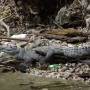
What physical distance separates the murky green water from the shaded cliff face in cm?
521

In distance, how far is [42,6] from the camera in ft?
41.5

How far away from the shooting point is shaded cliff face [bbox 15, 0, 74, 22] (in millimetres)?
12469

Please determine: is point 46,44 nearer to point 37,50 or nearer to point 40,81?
point 37,50

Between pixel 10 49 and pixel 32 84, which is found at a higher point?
pixel 10 49

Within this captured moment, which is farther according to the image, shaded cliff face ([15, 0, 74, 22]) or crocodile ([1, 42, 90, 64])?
shaded cliff face ([15, 0, 74, 22])

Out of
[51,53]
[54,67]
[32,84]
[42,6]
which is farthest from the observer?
[42,6]

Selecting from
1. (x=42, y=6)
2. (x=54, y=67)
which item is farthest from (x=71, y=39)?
(x=42, y=6)

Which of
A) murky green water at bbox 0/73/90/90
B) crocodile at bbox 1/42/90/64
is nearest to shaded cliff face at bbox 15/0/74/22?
crocodile at bbox 1/42/90/64

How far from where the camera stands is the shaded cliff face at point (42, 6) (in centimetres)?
1247

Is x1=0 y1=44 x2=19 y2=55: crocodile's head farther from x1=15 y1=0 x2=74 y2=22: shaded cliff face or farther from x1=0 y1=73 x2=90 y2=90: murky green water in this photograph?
x1=15 y1=0 x2=74 y2=22: shaded cliff face

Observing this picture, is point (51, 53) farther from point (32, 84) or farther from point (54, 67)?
point (32, 84)

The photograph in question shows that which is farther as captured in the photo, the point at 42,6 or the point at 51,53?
the point at 42,6

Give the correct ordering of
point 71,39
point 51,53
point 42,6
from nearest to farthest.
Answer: point 51,53, point 71,39, point 42,6

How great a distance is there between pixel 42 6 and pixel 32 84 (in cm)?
632
